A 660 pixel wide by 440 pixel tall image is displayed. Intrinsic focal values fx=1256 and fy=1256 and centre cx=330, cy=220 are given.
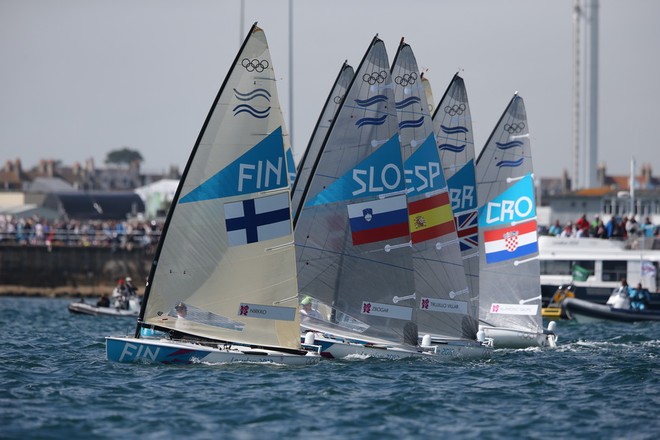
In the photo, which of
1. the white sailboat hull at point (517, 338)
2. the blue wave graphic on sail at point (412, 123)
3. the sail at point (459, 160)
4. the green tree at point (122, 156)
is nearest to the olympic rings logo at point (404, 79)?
the blue wave graphic on sail at point (412, 123)

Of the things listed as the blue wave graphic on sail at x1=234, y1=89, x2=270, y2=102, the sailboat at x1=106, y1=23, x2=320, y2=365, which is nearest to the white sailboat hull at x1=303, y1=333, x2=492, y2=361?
the sailboat at x1=106, y1=23, x2=320, y2=365

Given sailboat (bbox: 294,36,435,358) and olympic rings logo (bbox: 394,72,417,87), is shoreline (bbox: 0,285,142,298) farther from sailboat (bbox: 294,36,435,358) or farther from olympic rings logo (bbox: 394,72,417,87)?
sailboat (bbox: 294,36,435,358)

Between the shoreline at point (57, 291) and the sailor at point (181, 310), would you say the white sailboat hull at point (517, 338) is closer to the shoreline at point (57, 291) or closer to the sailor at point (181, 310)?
the sailor at point (181, 310)

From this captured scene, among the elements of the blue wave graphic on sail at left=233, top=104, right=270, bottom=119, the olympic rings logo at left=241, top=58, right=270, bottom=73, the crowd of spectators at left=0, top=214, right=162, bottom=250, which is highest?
the olympic rings logo at left=241, top=58, right=270, bottom=73

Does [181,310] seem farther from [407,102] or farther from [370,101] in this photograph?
[407,102]

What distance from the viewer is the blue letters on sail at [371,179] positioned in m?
27.1

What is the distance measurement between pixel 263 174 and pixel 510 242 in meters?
12.2

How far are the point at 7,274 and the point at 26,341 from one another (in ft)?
113

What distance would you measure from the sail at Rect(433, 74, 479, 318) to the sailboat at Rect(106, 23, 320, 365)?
9.05 m

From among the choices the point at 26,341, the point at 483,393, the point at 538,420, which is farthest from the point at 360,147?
the point at 26,341

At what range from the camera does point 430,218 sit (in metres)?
29.6

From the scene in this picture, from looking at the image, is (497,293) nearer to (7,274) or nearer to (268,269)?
(268,269)

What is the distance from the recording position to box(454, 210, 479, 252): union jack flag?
32969 mm

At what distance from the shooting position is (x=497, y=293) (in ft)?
115
